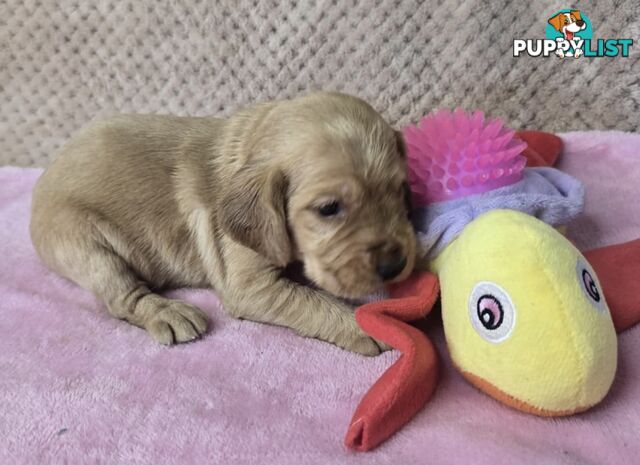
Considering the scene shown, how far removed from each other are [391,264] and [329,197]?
28 centimetres

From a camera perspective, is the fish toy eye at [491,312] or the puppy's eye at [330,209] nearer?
the fish toy eye at [491,312]

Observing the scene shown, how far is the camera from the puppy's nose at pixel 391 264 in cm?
187

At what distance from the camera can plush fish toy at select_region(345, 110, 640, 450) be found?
57.5 inches

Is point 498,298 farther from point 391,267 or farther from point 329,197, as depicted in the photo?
point 329,197

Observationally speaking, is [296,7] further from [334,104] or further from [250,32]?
[334,104]

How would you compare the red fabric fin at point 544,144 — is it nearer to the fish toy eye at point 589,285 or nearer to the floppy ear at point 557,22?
the floppy ear at point 557,22

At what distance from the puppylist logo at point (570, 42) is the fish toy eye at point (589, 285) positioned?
1.56 m

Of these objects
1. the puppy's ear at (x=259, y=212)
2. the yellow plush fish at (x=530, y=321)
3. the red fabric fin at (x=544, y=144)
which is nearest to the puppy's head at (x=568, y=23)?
the red fabric fin at (x=544, y=144)

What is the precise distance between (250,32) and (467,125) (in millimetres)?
1507

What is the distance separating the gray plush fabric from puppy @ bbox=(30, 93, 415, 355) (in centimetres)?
82

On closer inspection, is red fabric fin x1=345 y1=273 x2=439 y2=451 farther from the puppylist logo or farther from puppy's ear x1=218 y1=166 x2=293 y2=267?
the puppylist logo

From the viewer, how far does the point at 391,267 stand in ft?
6.15

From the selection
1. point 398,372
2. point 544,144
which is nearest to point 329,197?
point 398,372

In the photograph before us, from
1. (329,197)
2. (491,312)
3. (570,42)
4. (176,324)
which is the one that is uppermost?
(570,42)
